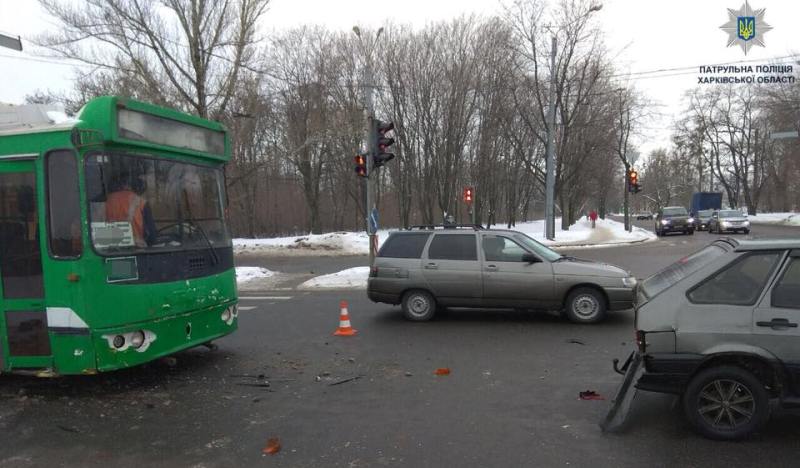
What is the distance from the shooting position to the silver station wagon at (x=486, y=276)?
8.53m

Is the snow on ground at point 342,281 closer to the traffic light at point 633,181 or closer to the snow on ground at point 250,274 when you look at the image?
the snow on ground at point 250,274

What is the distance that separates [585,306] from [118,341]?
6490 mm

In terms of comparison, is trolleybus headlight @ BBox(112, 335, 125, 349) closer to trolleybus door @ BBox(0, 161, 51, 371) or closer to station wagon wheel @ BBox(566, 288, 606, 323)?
trolleybus door @ BBox(0, 161, 51, 371)

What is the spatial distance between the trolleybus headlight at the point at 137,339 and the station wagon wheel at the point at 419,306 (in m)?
4.64

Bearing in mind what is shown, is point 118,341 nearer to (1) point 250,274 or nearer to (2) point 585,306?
(2) point 585,306

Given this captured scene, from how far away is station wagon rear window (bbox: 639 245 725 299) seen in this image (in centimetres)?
464

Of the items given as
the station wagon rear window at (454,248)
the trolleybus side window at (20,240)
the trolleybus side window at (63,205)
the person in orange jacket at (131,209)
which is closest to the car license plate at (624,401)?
the station wagon rear window at (454,248)

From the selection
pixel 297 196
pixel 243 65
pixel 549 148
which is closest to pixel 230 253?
pixel 243 65

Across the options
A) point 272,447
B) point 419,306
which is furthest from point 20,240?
point 419,306

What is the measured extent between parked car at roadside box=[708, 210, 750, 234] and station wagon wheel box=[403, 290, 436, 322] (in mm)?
31119

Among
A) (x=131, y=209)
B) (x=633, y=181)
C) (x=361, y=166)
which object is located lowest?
(x=131, y=209)

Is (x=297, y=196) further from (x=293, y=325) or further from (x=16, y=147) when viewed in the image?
(x=16, y=147)

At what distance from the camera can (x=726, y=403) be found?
428cm

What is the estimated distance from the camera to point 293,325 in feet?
30.7
